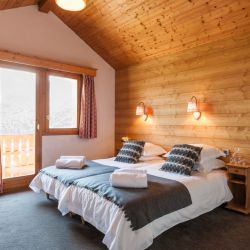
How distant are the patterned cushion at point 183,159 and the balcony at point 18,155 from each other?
2558 millimetres

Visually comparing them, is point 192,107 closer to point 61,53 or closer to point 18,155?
point 61,53

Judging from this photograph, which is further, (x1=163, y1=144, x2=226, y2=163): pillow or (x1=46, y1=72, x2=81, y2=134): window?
(x1=46, y1=72, x2=81, y2=134): window

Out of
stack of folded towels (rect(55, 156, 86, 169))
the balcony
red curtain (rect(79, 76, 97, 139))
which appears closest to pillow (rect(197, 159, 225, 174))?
stack of folded towels (rect(55, 156, 86, 169))

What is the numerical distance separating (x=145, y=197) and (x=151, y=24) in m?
2.71

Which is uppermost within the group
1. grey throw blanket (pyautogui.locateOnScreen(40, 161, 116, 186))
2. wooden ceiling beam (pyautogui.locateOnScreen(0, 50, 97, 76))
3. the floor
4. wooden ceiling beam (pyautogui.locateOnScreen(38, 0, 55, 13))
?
wooden ceiling beam (pyautogui.locateOnScreen(38, 0, 55, 13))

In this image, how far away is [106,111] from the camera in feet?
16.6

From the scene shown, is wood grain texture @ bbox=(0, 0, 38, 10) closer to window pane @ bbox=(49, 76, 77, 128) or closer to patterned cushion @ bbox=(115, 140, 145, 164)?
window pane @ bbox=(49, 76, 77, 128)

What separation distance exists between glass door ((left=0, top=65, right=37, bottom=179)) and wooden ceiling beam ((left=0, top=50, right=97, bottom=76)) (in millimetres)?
193

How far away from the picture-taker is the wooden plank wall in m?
3.15

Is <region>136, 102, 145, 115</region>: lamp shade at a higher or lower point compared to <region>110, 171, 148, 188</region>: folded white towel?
higher

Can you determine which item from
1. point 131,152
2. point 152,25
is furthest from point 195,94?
point 131,152

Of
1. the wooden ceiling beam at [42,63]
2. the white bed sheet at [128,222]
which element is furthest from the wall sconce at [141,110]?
the white bed sheet at [128,222]

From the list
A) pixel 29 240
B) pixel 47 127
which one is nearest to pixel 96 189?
pixel 29 240

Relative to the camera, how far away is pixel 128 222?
1.86m
